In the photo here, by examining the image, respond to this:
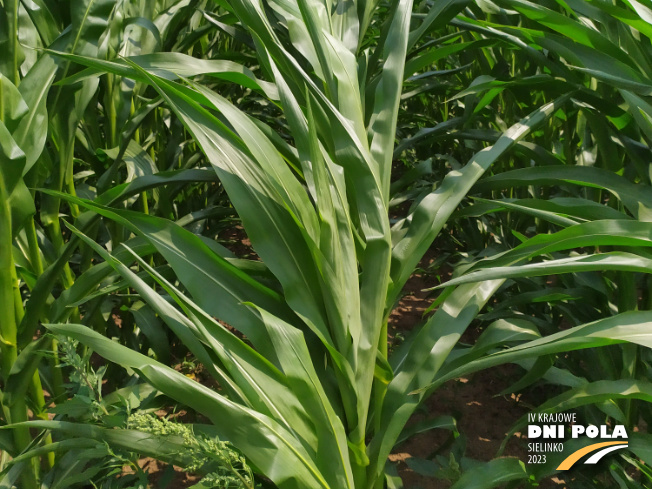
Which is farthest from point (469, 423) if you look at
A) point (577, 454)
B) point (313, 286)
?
point (313, 286)

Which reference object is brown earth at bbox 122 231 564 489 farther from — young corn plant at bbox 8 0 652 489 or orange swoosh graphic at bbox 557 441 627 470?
young corn plant at bbox 8 0 652 489

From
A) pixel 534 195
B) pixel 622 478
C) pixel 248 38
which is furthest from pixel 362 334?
pixel 534 195

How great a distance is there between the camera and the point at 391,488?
39.9 inches

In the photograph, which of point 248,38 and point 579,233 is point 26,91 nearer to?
point 248,38

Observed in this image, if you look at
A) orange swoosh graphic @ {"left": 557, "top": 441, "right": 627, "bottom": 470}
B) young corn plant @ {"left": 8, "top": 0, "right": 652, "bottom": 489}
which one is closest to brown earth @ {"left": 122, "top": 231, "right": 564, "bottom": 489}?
orange swoosh graphic @ {"left": 557, "top": 441, "right": 627, "bottom": 470}

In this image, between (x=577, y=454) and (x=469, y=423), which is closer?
(x=577, y=454)

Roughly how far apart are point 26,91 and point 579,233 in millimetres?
928

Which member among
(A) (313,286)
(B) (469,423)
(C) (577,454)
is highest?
(A) (313,286)

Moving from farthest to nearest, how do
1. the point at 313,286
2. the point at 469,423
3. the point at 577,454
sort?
1. the point at 469,423
2. the point at 577,454
3. the point at 313,286

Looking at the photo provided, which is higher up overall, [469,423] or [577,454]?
[577,454]

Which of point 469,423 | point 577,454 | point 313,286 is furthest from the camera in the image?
point 469,423

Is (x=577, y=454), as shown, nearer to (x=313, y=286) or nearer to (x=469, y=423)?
(x=313, y=286)

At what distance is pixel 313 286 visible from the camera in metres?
0.85

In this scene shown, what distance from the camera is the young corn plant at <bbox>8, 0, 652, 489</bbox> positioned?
2.43ft
